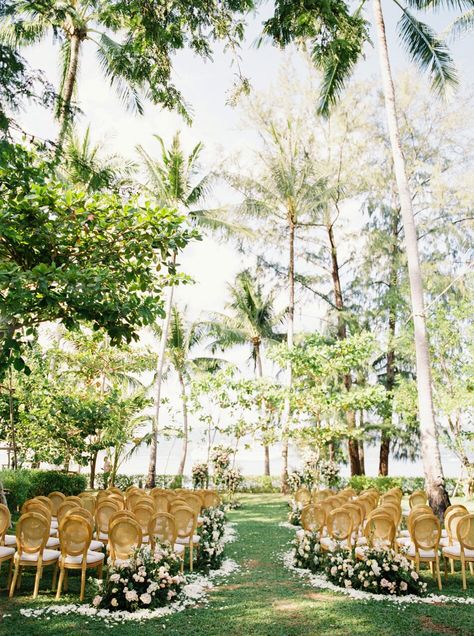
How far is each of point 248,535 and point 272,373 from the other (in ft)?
56.5

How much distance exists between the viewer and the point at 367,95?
2314cm

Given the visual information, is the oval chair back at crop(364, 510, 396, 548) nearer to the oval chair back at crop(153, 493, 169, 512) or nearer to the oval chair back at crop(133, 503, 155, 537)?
the oval chair back at crop(133, 503, 155, 537)

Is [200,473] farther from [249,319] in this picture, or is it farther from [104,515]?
[104,515]

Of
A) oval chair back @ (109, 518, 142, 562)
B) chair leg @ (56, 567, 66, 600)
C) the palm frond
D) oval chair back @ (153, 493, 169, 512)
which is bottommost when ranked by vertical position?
chair leg @ (56, 567, 66, 600)

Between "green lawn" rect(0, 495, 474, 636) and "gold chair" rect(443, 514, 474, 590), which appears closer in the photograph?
"green lawn" rect(0, 495, 474, 636)

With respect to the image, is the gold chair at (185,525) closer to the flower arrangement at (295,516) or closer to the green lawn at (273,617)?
the green lawn at (273,617)

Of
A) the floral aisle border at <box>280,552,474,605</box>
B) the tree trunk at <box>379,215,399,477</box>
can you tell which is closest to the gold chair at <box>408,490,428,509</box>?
the floral aisle border at <box>280,552,474,605</box>

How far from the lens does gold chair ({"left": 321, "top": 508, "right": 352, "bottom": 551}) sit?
7664 mm

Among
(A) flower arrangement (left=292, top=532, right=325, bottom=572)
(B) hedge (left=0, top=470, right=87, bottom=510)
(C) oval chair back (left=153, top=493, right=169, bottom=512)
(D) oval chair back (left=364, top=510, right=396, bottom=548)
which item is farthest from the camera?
(B) hedge (left=0, top=470, right=87, bottom=510)

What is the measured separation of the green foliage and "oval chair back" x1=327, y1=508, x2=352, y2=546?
13.5 feet

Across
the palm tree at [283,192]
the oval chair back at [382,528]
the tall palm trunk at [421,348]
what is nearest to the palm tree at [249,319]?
the palm tree at [283,192]

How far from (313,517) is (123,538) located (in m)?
3.57

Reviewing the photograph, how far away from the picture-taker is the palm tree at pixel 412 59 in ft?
18.2

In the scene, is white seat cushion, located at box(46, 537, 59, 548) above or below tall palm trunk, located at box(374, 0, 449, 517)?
below
